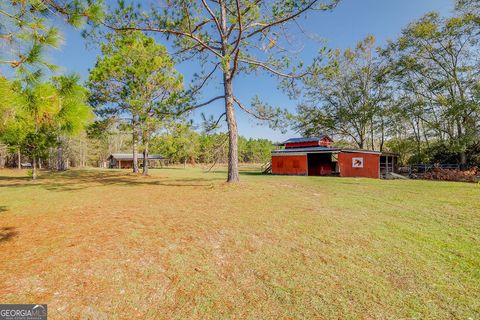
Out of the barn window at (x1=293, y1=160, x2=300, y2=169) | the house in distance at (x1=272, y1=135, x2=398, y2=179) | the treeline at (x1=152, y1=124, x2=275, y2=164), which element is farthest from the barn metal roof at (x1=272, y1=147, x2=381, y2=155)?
the treeline at (x1=152, y1=124, x2=275, y2=164)

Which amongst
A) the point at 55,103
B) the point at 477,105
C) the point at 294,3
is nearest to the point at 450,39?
the point at 477,105

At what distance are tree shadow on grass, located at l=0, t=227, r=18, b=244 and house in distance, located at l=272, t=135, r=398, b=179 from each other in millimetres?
22160

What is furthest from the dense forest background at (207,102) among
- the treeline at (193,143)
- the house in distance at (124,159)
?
the house in distance at (124,159)

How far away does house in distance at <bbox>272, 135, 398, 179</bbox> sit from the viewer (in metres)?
21.2

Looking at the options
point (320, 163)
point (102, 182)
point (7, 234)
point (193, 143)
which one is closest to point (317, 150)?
point (320, 163)

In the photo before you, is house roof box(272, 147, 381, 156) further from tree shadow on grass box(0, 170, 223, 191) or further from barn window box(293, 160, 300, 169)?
tree shadow on grass box(0, 170, 223, 191)

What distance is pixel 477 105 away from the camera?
1900 cm

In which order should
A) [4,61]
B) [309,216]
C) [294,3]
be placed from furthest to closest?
[294,3]
[309,216]
[4,61]

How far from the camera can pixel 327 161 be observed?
27.1m

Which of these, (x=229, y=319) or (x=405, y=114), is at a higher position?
(x=405, y=114)

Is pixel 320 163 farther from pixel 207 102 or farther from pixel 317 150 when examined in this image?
pixel 207 102

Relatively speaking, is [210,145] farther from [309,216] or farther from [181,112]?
[309,216]

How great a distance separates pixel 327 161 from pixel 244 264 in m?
25.9

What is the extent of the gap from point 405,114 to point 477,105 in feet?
17.7
